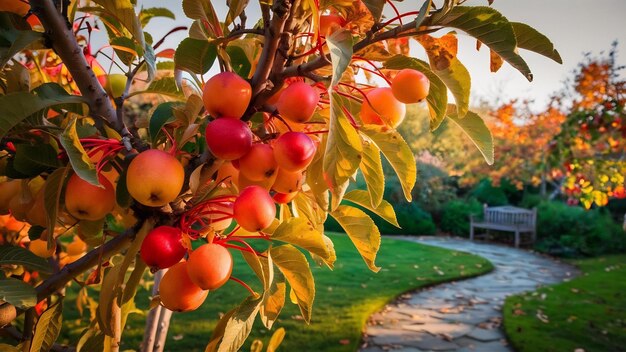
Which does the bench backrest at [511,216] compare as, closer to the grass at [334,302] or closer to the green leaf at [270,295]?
the grass at [334,302]

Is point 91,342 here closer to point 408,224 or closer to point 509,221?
point 509,221

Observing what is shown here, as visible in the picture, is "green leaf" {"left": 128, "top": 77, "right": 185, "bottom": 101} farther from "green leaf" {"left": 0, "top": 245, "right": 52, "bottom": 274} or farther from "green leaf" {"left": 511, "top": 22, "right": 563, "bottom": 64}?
"green leaf" {"left": 511, "top": 22, "right": 563, "bottom": 64}

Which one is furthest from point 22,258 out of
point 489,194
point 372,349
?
point 489,194

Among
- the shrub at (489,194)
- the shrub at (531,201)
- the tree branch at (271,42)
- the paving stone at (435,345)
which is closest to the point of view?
the tree branch at (271,42)

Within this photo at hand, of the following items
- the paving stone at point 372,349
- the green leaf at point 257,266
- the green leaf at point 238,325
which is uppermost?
the green leaf at point 257,266

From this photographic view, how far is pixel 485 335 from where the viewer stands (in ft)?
14.1

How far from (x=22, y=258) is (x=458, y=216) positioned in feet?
42.8

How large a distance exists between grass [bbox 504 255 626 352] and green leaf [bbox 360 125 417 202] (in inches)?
152

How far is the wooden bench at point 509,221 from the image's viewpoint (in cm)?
1088

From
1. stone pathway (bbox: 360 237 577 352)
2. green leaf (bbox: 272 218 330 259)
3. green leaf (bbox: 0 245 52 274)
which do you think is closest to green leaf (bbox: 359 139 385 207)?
green leaf (bbox: 272 218 330 259)

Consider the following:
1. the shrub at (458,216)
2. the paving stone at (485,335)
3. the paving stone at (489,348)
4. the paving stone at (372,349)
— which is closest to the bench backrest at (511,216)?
the shrub at (458,216)

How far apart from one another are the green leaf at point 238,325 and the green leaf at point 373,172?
21 centimetres

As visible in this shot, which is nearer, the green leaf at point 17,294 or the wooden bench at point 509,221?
the green leaf at point 17,294

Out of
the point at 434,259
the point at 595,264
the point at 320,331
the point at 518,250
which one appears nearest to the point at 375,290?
the point at 320,331
